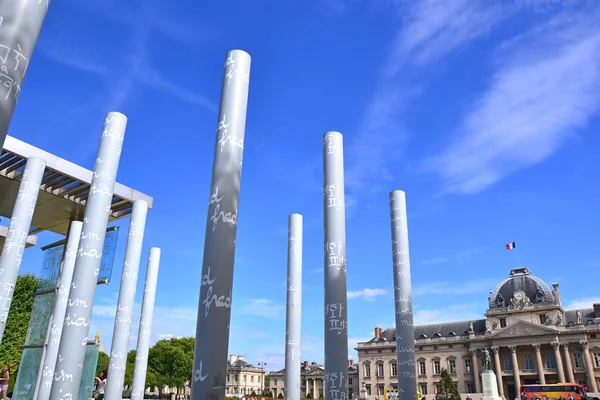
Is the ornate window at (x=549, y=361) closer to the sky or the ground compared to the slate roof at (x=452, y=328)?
closer to the ground

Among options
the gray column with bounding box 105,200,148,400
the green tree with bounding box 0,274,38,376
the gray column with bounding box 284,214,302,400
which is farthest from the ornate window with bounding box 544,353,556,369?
the gray column with bounding box 105,200,148,400

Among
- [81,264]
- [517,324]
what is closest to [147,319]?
[81,264]

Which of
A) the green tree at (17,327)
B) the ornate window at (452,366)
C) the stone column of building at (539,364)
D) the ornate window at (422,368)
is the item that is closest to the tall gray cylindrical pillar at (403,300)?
the green tree at (17,327)

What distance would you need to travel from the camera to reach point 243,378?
5630 inches

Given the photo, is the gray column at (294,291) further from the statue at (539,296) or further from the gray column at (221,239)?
the statue at (539,296)

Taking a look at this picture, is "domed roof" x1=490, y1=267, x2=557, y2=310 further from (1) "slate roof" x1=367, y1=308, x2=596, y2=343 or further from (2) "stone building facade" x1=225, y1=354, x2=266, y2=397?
(2) "stone building facade" x1=225, y1=354, x2=266, y2=397

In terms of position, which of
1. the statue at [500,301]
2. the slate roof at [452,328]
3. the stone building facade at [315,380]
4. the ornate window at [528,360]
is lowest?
the stone building facade at [315,380]

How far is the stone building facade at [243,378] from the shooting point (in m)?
142

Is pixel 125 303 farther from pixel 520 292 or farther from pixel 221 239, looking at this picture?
pixel 520 292

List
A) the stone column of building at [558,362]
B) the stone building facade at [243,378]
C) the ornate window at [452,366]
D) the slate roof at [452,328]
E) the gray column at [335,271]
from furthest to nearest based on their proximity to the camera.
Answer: the stone building facade at [243,378], the ornate window at [452,366], the slate roof at [452,328], the stone column of building at [558,362], the gray column at [335,271]

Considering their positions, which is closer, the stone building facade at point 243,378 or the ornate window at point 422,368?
the ornate window at point 422,368

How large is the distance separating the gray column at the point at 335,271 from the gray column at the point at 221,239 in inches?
187

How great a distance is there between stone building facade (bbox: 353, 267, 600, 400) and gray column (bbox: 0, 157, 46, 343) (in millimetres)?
86753

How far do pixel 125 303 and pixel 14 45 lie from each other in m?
19.2
